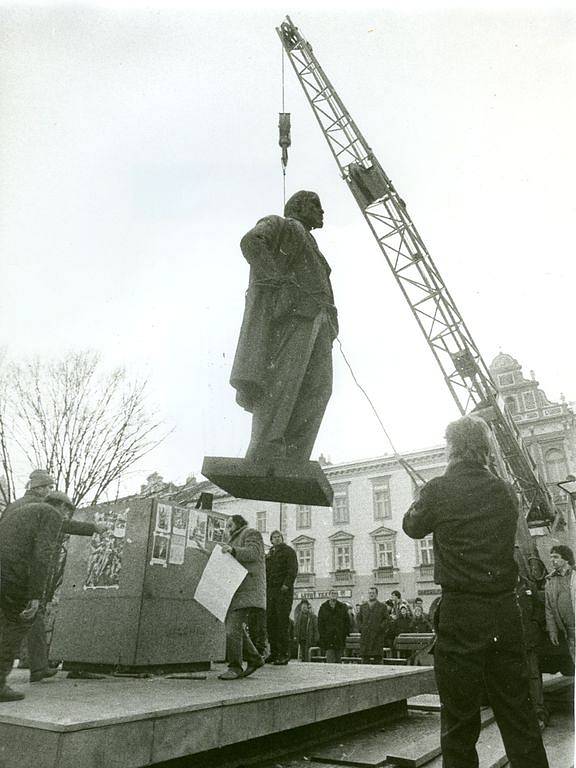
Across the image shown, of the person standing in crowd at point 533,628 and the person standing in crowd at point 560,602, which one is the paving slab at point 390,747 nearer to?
the person standing in crowd at point 533,628

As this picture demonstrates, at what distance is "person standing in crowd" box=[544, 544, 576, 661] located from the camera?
5.00 metres

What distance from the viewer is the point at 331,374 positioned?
4.00 meters

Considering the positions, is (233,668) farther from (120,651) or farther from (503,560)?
(503,560)

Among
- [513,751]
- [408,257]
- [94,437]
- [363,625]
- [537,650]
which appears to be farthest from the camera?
[408,257]

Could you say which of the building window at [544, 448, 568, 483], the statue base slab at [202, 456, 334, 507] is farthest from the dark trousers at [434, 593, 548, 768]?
the building window at [544, 448, 568, 483]

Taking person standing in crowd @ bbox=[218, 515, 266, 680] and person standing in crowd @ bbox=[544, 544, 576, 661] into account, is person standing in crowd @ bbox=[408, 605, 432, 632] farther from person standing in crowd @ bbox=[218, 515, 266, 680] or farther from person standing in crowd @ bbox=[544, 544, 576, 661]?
person standing in crowd @ bbox=[218, 515, 266, 680]

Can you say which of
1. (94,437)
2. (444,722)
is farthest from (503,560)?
(94,437)

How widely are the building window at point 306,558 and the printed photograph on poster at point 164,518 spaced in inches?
1394

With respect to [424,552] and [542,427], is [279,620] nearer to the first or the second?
[542,427]

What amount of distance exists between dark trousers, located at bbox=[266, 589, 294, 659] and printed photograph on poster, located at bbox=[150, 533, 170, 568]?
2.31 meters

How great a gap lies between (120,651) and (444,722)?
250 cm

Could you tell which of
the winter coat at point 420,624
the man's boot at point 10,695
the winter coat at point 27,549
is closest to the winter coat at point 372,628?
the winter coat at point 420,624

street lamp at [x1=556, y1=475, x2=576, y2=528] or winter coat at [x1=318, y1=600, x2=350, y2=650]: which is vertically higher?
street lamp at [x1=556, y1=475, x2=576, y2=528]

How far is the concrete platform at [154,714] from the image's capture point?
2.07 metres
